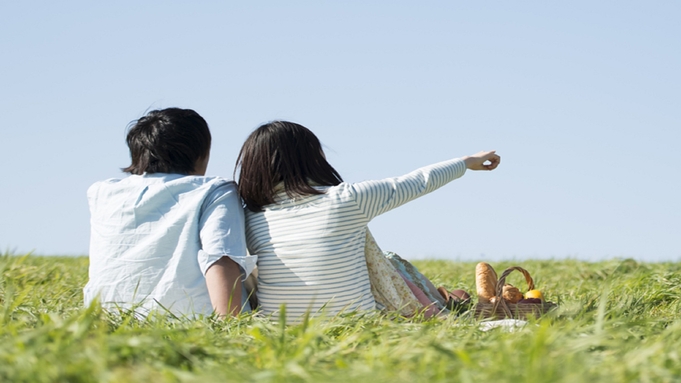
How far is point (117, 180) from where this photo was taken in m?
4.31

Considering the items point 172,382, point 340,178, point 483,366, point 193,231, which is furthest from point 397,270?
point 172,382

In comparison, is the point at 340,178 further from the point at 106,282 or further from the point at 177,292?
the point at 106,282

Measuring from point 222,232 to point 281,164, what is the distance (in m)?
0.51

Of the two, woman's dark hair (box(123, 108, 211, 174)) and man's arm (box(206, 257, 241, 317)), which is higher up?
woman's dark hair (box(123, 108, 211, 174))

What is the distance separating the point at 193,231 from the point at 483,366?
2217 millimetres

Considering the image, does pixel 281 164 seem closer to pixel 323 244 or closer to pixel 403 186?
pixel 323 244

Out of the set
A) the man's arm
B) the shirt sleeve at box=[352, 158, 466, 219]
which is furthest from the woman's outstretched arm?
the man's arm

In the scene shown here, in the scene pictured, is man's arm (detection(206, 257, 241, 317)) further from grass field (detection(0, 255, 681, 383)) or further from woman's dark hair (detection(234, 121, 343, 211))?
grass field (detection(0, 255, 681, 383))

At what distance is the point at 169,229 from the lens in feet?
13.2

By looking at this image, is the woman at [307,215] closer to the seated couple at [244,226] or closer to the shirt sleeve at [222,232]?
the seated couple at [244,226]

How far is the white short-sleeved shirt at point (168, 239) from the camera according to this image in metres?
3.94

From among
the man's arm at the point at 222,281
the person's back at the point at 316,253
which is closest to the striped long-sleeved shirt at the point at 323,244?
the person's back at the point at 316,253

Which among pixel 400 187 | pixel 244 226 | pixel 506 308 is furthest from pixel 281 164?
pixel 506 308

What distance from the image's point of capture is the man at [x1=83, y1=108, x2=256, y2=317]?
3.91 meters
